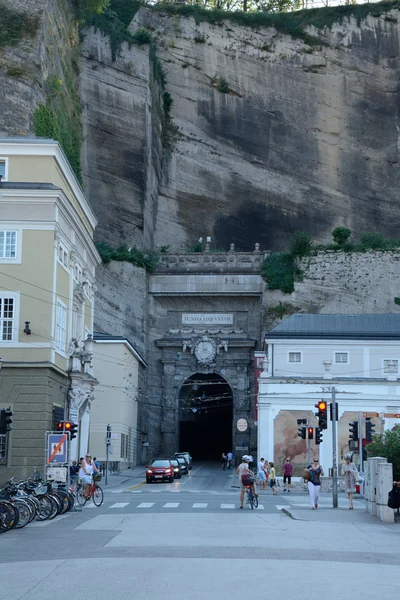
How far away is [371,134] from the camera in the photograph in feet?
261

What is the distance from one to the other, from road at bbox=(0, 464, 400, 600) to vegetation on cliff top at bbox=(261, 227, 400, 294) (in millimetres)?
40130

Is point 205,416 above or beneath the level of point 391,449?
above

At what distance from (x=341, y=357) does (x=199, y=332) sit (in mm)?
18129

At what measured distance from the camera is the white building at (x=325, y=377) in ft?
147

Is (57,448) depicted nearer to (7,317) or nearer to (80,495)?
(80,495)

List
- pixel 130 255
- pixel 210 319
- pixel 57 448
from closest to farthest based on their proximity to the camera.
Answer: pixel 57 448 → pixel 130 255 → pixel 210 319

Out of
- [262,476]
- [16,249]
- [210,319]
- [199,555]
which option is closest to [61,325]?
[16,249]

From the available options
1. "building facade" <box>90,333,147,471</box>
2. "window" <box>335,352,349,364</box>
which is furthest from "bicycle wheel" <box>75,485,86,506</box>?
"window" <box>335,352,349,364</box>

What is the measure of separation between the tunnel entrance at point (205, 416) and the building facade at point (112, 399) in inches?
423

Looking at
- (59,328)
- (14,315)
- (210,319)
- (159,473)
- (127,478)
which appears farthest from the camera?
(210,319)

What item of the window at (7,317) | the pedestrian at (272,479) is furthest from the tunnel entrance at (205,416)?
the window at (7,317)

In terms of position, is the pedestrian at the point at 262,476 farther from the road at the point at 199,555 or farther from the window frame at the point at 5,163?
the window frame at the point at 5,163

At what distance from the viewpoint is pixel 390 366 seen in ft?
157

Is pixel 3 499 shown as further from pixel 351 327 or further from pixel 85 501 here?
pixel 351 327
